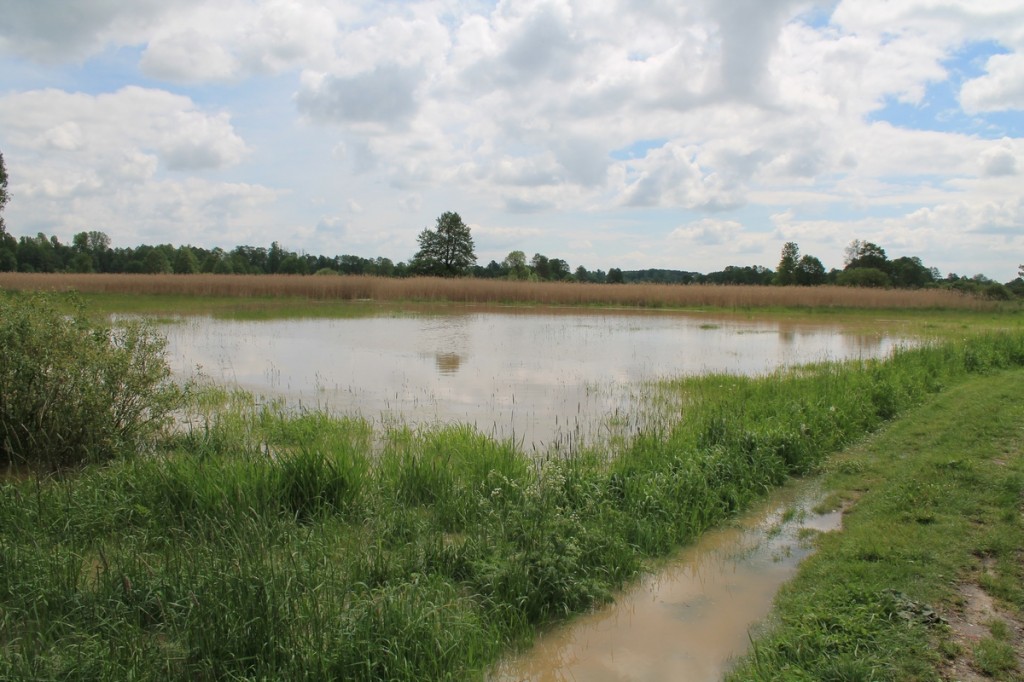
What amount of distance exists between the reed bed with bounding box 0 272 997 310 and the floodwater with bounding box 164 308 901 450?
1040 cm

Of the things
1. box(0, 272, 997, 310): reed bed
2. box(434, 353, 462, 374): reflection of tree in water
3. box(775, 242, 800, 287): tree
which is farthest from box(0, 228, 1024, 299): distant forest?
box(434, 353, 462, 374): reflection of tree in water

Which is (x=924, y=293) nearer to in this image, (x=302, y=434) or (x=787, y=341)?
(x=787, y=341)

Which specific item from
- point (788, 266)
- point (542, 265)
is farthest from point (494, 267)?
point (788, 266)

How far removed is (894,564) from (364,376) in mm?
9429

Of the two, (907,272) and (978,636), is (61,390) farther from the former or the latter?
→ (907,272)

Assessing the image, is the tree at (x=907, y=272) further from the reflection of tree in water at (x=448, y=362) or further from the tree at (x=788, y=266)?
the reflection of tree in water at (x=448, y=362)

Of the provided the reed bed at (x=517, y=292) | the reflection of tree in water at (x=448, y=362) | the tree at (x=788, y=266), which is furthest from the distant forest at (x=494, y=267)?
the reflection of tree in water at (x=448, y=362)

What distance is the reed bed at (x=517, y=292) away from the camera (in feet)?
119

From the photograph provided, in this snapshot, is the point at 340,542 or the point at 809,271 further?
the point at 809,271

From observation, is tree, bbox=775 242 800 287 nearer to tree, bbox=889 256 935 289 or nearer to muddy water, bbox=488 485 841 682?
tree, bbox=889 256 935 289

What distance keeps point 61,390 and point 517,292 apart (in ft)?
103

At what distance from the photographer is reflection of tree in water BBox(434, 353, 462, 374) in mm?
12945

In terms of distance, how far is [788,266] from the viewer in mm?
76375

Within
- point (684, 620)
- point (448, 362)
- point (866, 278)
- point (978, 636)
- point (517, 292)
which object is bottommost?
point (684, 620)
